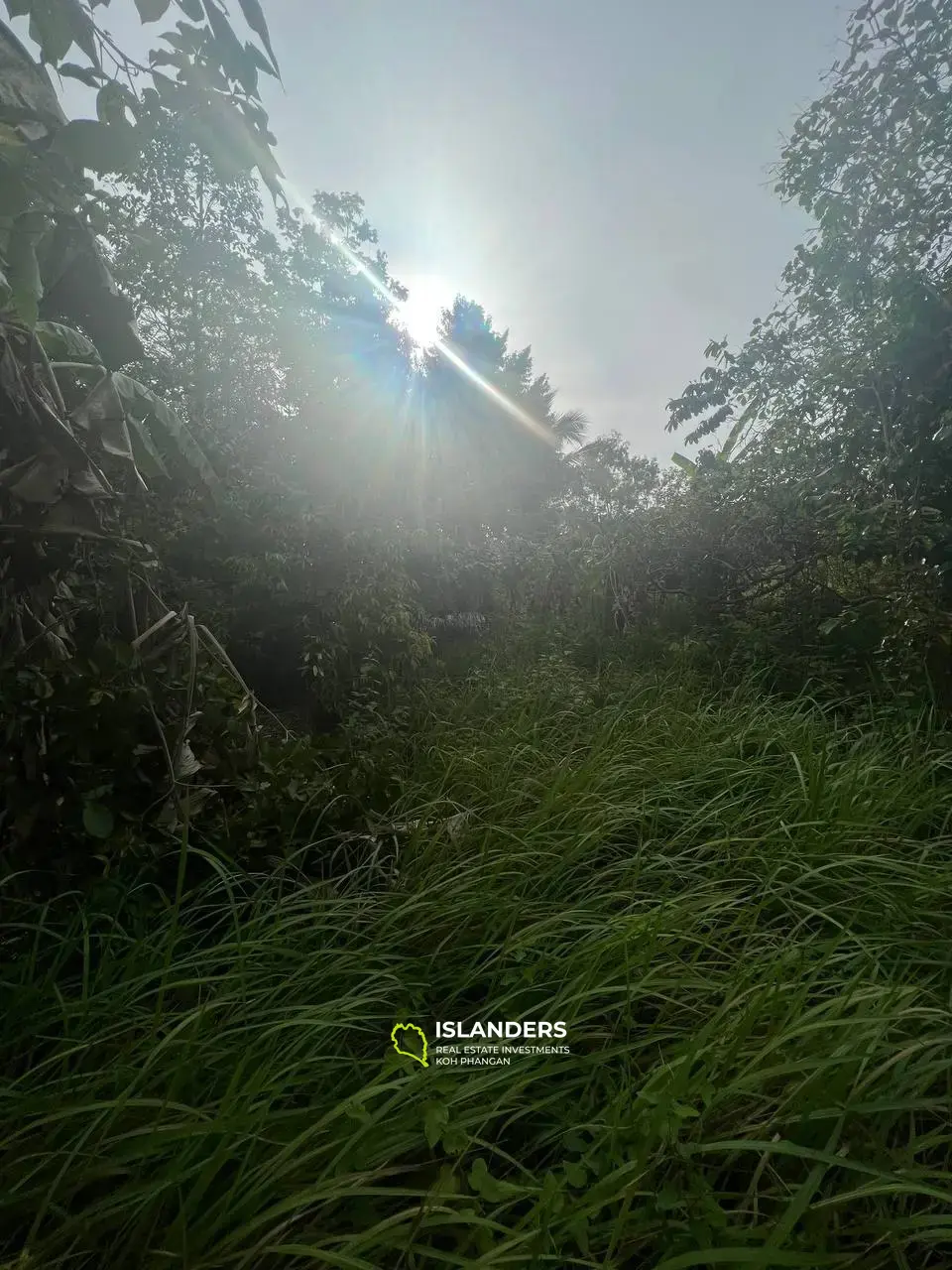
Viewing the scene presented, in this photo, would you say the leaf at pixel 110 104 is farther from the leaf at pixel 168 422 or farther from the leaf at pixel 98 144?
the leaf at pixel 168 422

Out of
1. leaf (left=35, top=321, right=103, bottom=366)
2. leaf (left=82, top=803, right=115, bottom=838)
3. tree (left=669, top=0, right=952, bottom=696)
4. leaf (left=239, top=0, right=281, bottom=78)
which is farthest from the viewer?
tree (left=669, top=0, right=952, bottom=696)

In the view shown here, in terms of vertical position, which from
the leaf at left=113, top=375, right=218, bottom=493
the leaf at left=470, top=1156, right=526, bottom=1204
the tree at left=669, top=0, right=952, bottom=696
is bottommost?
the leaf at left=470, top=1156, right=526, bottom=1204

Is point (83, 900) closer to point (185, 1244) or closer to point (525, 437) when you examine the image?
point (185, 1244)

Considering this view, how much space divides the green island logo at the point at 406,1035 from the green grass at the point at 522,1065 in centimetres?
3

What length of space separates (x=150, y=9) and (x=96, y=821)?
1492 millimetres

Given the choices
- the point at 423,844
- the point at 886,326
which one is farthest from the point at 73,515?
the point at 886,326

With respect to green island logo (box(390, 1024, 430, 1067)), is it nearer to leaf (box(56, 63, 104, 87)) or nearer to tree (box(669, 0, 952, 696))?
leaf (box(56, 63, 104, 87))

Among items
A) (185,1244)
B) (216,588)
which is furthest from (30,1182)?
(216,588)

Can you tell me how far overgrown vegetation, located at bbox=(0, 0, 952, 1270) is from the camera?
823 mm

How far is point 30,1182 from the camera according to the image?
2.80 ft

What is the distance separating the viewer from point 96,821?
1290 mm

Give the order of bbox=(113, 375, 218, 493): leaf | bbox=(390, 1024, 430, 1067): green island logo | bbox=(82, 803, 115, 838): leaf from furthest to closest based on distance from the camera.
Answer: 1. bbox=(113, 375, 218, 493): leaf
2. bbox=(82, 803, 115, 838): leaf
3. bbox=(390, 1024, 430, 1067): green island logo

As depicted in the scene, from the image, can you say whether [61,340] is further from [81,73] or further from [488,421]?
[488,421]

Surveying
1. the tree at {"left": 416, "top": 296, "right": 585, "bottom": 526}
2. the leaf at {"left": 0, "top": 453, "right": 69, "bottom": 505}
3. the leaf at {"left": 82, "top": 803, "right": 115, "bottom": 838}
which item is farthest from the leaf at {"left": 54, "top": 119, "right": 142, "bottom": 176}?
the tree at {"left": 416, "top": 296, "right": 585, "bottom": 526}
